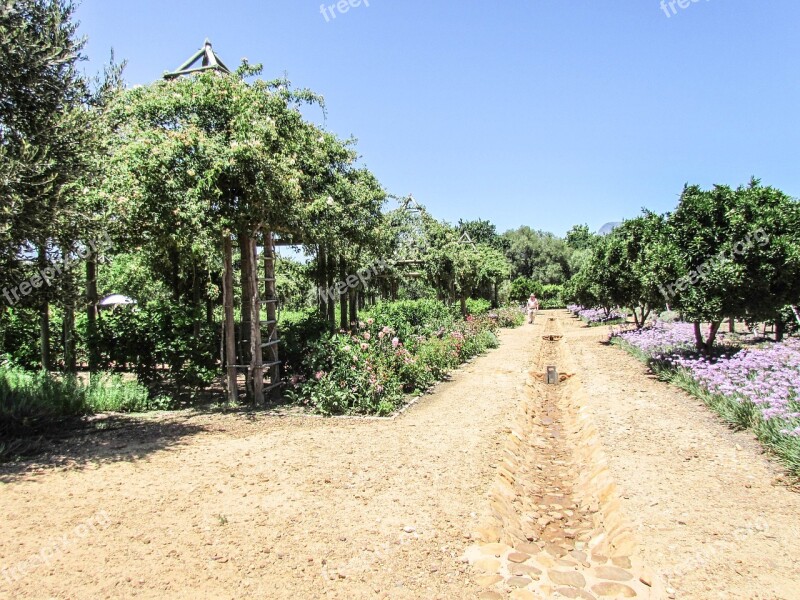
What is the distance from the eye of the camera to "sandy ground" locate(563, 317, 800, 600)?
327 centimetres

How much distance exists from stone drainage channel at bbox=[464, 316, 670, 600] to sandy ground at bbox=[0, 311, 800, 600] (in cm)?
13

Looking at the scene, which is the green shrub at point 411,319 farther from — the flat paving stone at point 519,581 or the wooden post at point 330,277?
the flat paving stone at point 519,581

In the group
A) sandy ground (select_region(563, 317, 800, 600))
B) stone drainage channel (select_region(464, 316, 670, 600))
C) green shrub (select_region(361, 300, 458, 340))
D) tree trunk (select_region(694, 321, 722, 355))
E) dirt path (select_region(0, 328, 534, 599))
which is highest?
green shrub (select_region(361, 300, 458, 340))

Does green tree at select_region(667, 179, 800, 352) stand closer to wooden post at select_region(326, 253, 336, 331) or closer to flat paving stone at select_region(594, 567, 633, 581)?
flat paving stone at select_region(594, 567, 633, 581)

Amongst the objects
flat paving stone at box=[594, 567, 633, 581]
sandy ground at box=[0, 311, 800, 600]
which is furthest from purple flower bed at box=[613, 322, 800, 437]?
flat paving stone at box=[594, 567, 633, 581]

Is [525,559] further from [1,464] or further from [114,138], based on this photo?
[114,138]

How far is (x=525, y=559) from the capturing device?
3811 mm

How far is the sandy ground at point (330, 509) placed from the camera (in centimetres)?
321

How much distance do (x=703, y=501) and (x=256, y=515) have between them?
3902mm

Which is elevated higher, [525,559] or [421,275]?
[421,275]

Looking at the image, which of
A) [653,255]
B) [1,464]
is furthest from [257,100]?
[653,255]

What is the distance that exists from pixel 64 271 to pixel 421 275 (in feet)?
52.3

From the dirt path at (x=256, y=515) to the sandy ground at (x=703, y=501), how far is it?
143 centimetres

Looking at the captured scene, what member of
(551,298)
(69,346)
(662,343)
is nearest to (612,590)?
(69,346)
